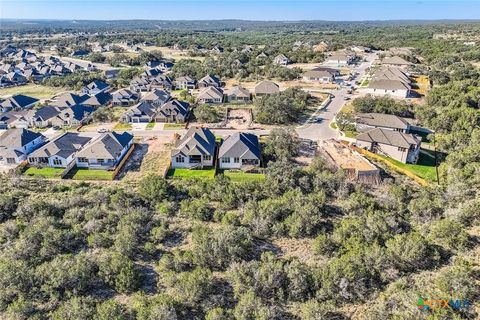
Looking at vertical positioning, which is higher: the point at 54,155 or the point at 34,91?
the point at 34,91

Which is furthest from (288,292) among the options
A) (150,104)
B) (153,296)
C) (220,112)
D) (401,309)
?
(150,104)

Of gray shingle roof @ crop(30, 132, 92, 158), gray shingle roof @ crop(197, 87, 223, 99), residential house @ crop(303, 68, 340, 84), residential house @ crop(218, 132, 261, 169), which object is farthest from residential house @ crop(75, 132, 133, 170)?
residential house @ crop(303, 68, 340, 84)

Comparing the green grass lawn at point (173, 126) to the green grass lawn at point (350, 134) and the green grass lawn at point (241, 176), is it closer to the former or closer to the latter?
the green grass lawn at point (241, 176)

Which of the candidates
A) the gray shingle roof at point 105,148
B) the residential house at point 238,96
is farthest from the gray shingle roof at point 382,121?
the gray shingle roof at point 105,148

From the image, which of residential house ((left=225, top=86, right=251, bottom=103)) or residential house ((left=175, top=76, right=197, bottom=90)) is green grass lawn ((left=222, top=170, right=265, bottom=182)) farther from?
residential house ((left=175, top=76, right=197, bottom=90))

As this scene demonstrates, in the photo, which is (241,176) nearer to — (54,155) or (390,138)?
(390,138)

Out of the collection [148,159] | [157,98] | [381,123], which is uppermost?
[157,98]

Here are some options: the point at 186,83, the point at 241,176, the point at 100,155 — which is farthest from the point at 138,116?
the point at 241,176
